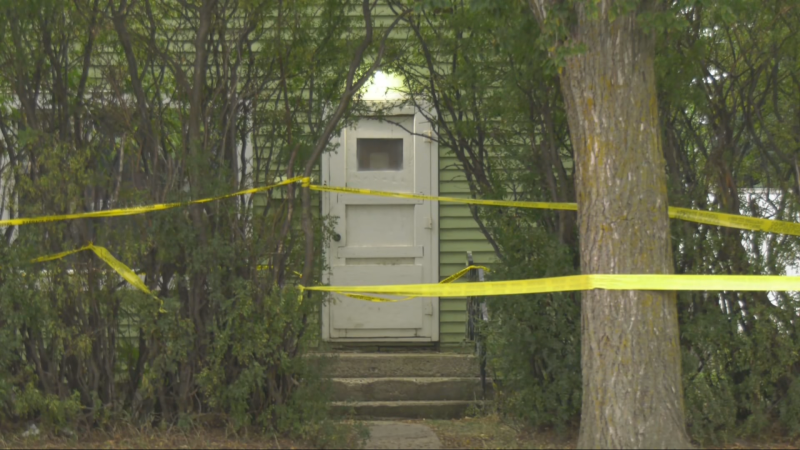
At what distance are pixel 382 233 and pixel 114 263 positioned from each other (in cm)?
347

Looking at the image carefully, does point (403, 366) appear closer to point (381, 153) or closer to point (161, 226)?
point (381, 153)

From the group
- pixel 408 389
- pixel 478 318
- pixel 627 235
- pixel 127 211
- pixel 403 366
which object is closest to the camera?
pixel 627 235

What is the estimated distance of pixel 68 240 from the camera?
5.70 m

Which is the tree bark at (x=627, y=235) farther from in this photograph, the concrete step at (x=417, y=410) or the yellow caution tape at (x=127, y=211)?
the concrete step at (x=417, y=410)

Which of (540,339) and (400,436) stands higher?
(540,339)

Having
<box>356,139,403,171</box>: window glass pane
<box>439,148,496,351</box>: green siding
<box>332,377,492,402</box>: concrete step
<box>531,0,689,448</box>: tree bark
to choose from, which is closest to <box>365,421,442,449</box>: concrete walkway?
<box>332,377,492,402</box>: concrete step

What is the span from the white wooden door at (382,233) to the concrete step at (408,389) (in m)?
1.20

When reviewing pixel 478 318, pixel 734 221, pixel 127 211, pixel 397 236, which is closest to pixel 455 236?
pixel 397 236

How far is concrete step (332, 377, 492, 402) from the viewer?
732cm

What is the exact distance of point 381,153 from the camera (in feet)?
28.7

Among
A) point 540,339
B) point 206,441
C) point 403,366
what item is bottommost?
point 206,441

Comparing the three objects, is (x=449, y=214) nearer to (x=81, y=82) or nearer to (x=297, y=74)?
(x=297, y=74)

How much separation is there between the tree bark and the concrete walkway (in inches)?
64.7

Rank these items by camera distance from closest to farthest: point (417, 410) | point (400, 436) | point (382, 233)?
point (400, 436)
point (417, 410)
point (382, 233)
